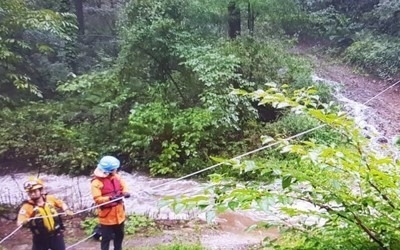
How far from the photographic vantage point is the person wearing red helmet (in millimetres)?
4902

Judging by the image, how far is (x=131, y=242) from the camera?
7.04m

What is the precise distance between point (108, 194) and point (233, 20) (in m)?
8.74

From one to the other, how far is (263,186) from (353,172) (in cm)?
37

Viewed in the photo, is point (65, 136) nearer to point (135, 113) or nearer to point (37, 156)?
point (37, 156)

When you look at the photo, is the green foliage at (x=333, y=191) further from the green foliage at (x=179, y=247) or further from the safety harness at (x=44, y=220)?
the green foliage at (x=179, y=247)

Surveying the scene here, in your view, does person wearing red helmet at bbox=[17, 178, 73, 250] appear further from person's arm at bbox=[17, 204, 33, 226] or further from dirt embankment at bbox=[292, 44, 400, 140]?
dirt embankment at bbox=[292, 44, 400, 140]

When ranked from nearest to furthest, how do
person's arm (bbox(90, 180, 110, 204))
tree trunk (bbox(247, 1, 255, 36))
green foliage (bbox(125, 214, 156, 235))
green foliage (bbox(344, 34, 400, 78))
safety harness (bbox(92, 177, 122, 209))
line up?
1. person's arm (bbox(90, 180, 110, 204))
2. safety harness (bbox(92, 177, 122, 209))
3. green foliage (bbox(125, 214, 156, 235))
4. tree trunk (bbox(247, 1, 255, 36))
5. green foliage (bbox(344, 34, 400, 78))

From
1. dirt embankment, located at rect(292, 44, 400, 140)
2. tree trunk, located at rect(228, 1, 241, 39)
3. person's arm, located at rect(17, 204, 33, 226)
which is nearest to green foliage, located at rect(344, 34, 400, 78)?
dirt embankment, located at rect(292, 44, 400, 140)

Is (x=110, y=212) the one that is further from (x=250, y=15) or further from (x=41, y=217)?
(x=250, y=15)

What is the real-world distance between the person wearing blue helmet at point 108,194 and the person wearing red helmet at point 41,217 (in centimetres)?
46

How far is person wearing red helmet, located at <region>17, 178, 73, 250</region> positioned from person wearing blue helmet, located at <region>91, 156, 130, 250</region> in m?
0.46

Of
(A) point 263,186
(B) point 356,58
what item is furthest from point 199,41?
(A) point 263,186

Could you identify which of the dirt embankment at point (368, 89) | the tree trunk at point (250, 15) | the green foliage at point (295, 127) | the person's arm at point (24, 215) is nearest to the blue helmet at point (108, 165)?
the person's arm at point (24, 215)

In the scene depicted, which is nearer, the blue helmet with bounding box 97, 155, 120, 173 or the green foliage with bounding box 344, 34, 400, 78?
the blue helmet with bounding box 97, 155, 120, 173
